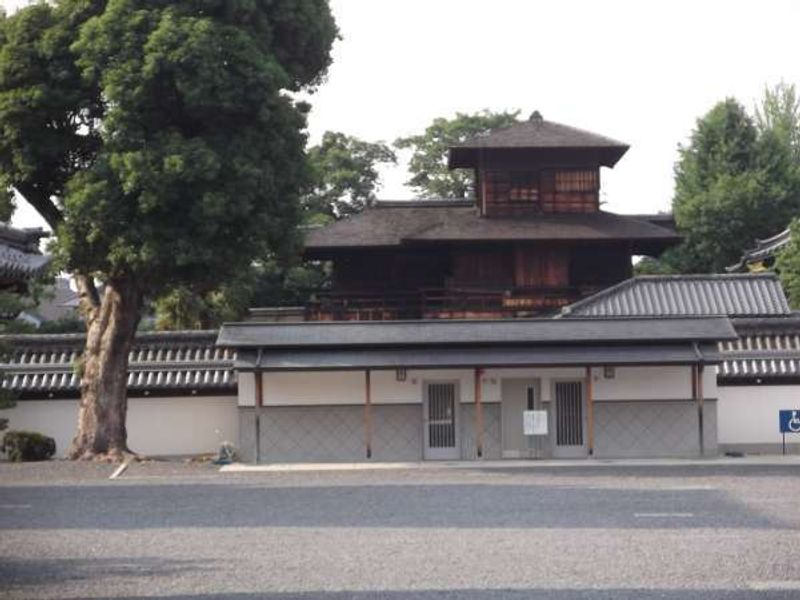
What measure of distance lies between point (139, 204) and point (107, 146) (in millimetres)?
1509

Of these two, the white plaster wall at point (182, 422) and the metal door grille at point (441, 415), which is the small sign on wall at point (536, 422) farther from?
the white plaster wall at point (182, 422)

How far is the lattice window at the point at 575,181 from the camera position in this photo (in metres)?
41.3

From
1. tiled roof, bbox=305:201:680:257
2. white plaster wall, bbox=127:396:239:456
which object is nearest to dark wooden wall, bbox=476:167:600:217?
tiled roof, bbox=305:201:680:257

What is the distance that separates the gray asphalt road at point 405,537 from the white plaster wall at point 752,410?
254 inches

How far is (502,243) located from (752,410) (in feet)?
42.9

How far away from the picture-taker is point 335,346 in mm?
27344

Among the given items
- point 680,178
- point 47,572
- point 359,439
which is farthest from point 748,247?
point 47,572

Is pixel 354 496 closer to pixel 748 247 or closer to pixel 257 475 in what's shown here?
pixel 257 475

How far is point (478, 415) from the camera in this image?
26.6m

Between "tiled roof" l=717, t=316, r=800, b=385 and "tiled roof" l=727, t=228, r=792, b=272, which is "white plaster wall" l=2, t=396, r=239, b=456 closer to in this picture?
"tiled roof" l=717, t=316, r=800, b=385

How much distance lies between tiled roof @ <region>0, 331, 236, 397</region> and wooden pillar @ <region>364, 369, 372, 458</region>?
12.2 ft

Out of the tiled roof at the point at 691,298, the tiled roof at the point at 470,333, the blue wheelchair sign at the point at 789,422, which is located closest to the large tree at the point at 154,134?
the tiled roof at the point at 470,333

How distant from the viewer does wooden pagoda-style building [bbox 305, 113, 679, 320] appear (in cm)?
3956

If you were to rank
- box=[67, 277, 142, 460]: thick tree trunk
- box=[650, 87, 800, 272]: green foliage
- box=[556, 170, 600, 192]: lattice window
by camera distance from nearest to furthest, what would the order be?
box=[67, 277, 142, 460]: thick tree trunk < box=[556, 170, 600, 192]: lattice window < box=[650, 87, 800, 272]: green foliage
